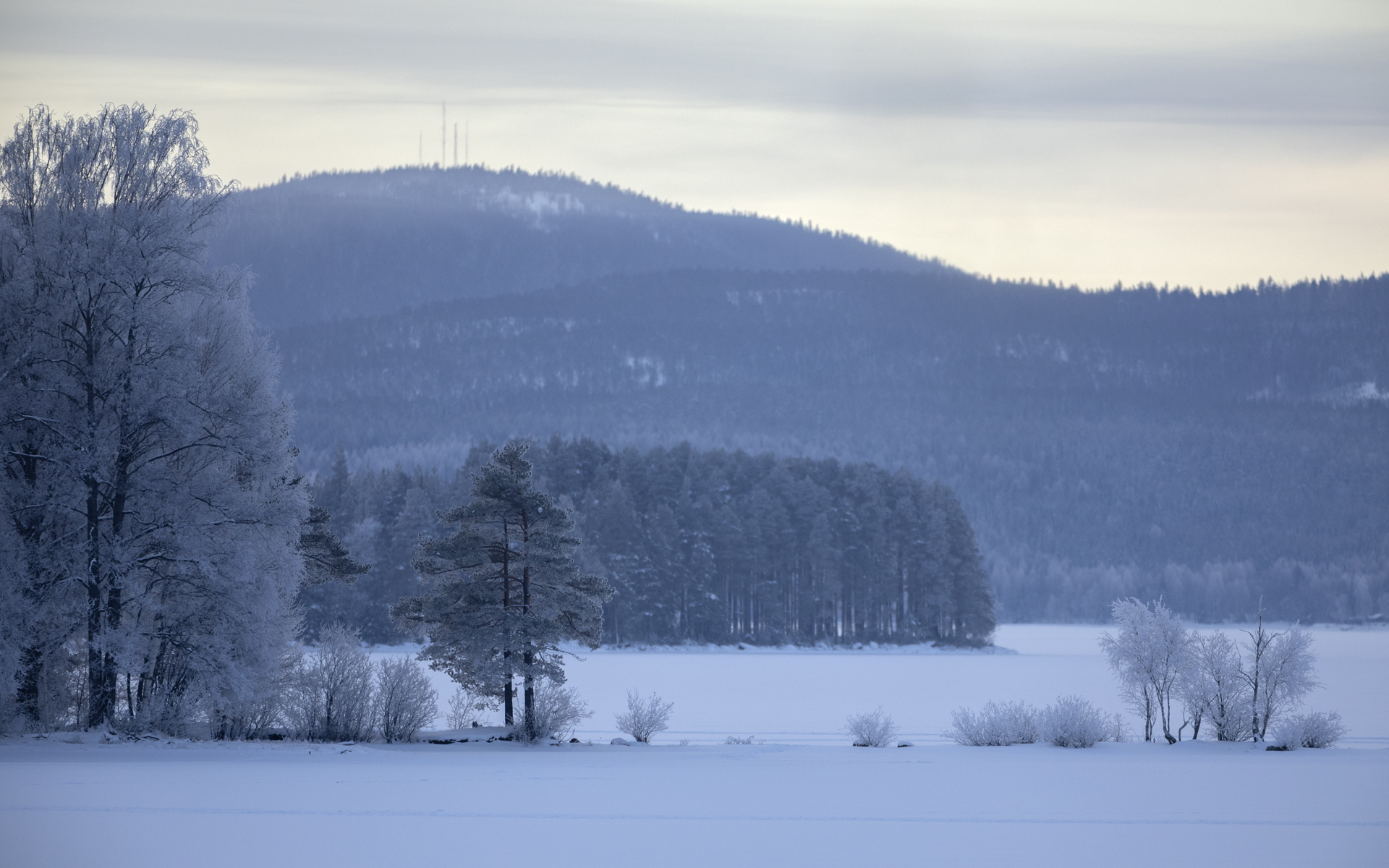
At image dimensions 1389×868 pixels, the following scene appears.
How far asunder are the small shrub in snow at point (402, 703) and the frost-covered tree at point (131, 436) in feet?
8.85

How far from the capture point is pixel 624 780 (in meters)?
23.0

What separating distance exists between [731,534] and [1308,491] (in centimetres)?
13307

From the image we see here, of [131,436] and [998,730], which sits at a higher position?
[131,436]

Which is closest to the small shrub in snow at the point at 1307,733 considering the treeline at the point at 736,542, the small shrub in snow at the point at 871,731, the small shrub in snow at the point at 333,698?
the small shrub in snow at the point at 871,731

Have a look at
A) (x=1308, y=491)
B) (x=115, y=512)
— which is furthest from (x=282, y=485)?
(x=1308, y=491)

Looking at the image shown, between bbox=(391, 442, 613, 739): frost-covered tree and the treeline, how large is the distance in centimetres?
5083

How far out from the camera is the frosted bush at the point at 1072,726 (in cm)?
2958

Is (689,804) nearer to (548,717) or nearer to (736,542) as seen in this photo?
(548,717)

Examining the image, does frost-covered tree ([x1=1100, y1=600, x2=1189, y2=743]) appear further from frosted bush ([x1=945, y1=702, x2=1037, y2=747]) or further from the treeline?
the treeline

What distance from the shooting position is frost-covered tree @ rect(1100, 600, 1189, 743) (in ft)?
103

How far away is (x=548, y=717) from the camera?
29078mm

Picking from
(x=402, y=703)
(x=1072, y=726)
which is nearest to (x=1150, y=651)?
(x=1072, y=726)

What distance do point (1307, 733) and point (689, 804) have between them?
15975 mm

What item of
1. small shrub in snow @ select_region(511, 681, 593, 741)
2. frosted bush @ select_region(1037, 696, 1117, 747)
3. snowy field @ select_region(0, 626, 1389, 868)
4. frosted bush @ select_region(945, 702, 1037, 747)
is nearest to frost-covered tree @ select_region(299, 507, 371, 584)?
small shrub in snow @ select_region(511, 681, 593, 741)
